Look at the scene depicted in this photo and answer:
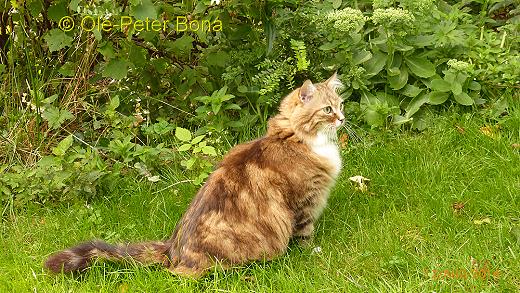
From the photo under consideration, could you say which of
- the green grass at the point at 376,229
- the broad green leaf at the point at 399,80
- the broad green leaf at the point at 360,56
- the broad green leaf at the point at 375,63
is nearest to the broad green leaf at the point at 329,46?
the broad green leaf at the point at 360,56

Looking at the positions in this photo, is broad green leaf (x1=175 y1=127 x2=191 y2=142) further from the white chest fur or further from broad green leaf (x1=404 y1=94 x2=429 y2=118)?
broad green leaf (x1=404 y1=94 x2=429 y2=118)

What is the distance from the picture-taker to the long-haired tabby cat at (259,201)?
3742mm

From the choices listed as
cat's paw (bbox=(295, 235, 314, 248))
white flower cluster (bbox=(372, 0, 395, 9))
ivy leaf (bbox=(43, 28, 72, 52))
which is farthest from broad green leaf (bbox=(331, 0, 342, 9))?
cat's paw (bbox=(295, 235, 314, 248))

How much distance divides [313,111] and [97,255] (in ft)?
4.71

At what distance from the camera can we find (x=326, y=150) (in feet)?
13.7

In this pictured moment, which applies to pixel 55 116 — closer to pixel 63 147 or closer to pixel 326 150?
pixel 63 147

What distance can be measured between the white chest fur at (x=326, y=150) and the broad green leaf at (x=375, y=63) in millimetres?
1255

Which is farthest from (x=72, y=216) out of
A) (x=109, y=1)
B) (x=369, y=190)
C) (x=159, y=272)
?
(x=369, y=190)

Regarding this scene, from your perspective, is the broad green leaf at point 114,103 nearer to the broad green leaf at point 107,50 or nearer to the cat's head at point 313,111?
the broad green leaf at point 107,50

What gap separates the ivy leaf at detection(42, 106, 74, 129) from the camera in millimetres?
5066

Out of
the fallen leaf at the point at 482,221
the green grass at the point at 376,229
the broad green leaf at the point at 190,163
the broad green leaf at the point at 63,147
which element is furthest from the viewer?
the broad green leaf at the point at 63,147

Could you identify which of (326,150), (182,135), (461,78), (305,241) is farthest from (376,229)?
(461,78)

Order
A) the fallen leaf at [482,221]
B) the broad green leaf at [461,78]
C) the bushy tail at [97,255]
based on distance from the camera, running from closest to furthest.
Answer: the bushy tail at [97,255]
the fallen leaf at [482,221]
the broad green leaf at [461,78]

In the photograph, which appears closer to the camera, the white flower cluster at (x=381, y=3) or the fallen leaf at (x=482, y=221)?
the fallen leaf at (x=482, y=221)
